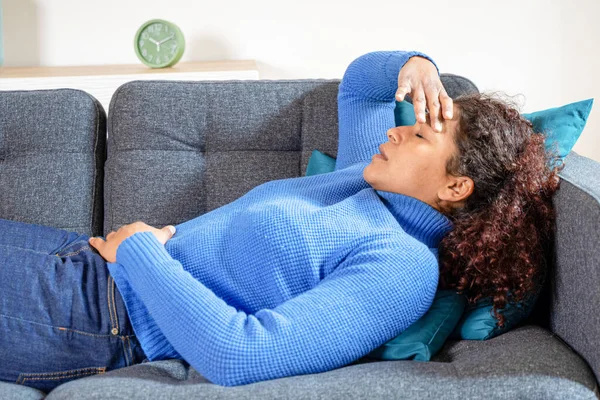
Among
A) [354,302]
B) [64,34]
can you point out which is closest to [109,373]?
[354,302]

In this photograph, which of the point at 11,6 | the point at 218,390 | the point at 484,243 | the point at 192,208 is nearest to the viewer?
the point at 218,390

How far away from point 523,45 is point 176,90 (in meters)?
1.82

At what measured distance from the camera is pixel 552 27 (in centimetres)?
310

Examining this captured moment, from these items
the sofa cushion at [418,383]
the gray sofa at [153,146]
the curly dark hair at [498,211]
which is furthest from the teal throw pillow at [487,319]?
the gray sofa at [153,146]

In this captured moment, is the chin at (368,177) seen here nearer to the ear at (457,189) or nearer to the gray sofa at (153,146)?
the ear at (457,189)

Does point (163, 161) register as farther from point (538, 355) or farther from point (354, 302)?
point (538, 355)

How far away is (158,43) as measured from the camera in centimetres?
285

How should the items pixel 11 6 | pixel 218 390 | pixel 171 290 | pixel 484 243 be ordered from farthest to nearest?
pixel 11 6 < pixel 484 243 < pixel 171 290 < pixel 218 390

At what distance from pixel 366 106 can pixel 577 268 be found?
72 centimetres

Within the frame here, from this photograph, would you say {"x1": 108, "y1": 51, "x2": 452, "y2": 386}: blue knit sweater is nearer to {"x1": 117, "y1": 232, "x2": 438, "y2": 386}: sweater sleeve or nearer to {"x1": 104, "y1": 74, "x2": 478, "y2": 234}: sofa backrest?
{"x1": 117, "y1": 232, "x2": 438, "y2": 386}: sweater sleeve

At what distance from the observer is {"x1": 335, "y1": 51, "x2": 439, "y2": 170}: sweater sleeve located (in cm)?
175

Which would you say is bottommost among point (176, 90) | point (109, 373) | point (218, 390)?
point (109, 373)

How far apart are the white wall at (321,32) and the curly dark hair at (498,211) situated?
5.44 ft

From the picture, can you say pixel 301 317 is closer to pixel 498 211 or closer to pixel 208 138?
pixel 498 211
